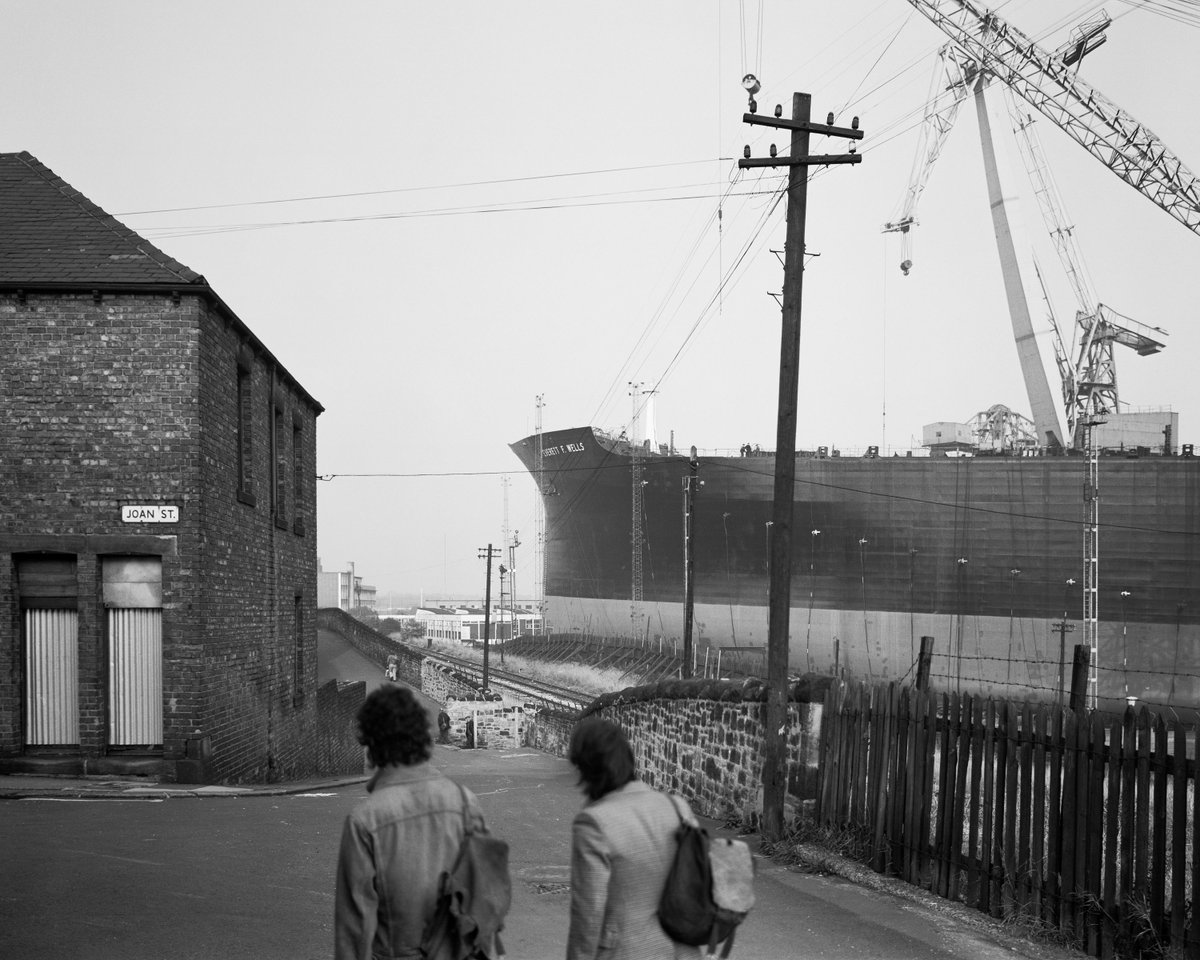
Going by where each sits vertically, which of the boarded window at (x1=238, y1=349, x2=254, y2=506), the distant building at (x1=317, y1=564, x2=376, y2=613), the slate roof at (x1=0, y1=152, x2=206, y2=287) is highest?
the slate roof at (x1=0, y1=152, x2=206, y2=287)

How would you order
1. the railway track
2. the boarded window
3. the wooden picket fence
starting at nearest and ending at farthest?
the wooden picket fence < the boarded window < the railway track

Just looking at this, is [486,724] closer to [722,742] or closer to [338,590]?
[722,742]

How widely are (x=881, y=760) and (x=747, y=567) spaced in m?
53.3

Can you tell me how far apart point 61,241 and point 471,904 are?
509 inches

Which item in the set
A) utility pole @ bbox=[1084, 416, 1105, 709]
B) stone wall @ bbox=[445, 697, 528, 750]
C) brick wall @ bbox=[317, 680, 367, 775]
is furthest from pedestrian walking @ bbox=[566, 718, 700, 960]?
stone wall @ bbox=[445, 697, 528, 750]

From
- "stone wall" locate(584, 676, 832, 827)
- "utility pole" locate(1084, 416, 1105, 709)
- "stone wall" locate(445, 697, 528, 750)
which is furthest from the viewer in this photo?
"utility pole" locate(1084, 416, 1105, 709)

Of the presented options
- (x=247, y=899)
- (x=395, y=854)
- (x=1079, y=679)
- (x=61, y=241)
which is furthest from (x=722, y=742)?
(x=61, y=241)

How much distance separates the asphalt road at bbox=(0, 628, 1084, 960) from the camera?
6035 mm

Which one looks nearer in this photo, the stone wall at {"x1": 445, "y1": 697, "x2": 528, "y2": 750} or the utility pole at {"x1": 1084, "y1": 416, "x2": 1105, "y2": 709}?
the stone wall at {"x1": 445, "y1": 697, "x2": 528, "y2": 750}

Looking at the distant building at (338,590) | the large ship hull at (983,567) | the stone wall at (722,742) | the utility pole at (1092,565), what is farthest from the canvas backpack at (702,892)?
the distant building at (338,590)

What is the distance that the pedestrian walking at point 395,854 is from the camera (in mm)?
3182

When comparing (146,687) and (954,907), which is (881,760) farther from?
(146,687)

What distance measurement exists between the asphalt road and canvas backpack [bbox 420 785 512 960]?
117 inches

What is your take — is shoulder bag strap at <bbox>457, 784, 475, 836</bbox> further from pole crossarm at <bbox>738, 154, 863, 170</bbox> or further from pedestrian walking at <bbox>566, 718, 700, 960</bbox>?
pole crossarm at <bbox>738, 154, 863, 170</bbox>
